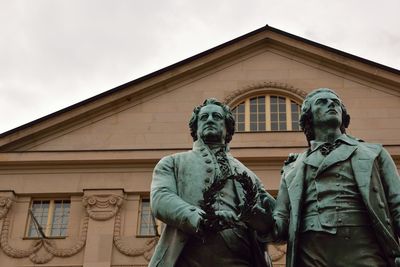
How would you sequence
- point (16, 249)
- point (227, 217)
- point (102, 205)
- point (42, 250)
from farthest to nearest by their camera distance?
point (102, 205) < point (16, 249) < point (42, 250) < point (227, 217)

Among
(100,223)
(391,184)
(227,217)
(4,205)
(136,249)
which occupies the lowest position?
(227,217)

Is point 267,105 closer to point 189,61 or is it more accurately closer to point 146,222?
point 189,61

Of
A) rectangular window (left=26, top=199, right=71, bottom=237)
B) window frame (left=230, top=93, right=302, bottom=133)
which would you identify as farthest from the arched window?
rectangular window (left=26, top=199, right=71, bottom=237)

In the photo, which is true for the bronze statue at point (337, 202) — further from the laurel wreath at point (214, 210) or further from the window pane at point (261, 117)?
the window pane at point (261, 117)

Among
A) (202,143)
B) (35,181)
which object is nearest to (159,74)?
(35,181)

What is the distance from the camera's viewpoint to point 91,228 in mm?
24172

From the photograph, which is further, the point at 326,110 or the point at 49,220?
the point at 49,220

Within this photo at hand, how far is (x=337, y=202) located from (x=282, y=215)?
443 mm

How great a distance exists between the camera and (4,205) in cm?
2466

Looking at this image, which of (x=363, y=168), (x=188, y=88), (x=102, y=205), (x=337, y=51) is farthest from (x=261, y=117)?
(x=363, y=168)

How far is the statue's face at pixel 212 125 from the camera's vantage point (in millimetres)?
5844

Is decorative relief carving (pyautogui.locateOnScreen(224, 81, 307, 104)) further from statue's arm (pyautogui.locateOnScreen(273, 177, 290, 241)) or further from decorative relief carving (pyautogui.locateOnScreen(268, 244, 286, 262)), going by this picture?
statue's arm (pyautogui.locateOnScreen(273, 177, 290, 241))

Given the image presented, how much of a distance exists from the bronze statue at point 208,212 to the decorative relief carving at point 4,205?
1979 centimetres

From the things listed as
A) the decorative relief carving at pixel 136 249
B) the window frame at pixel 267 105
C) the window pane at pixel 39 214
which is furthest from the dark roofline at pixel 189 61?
the decorative relief carving at pixel 136 249
